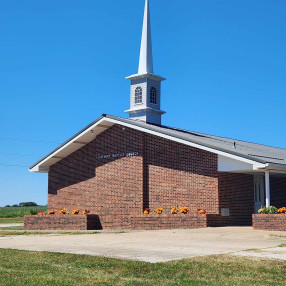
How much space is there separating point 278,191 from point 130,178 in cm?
761

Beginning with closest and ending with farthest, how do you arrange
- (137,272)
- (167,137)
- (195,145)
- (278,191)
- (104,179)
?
1. (137,272)
2. (195,145)
3. (167,137)
4. (278,191)
5. (104,179)

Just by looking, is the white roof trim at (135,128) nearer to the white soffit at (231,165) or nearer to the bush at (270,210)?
the white soffit at (231,165)

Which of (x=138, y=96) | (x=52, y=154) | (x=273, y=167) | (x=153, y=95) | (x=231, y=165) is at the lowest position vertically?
(x=273, y=167)

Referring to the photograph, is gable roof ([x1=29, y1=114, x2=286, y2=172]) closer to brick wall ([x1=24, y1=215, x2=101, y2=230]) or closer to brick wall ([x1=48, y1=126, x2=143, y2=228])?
Answer: brick wall ([x1=48, y1=126, x2=143, y2=228])

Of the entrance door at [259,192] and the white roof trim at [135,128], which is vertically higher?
the white roof trim at [135,128]

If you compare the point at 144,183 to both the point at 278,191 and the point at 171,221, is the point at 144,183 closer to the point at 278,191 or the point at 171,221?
the point at 171,221

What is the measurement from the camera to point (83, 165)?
2652cm

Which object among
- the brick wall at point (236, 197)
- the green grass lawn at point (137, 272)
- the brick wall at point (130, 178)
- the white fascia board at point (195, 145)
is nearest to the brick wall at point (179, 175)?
the brick wall at point (130, 178)

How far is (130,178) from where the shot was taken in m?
23.7


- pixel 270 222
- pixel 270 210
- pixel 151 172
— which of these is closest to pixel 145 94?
pixel 151 172

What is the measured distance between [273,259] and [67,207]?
19.5 m

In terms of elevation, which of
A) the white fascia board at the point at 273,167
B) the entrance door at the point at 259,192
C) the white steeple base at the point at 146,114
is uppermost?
the white steeple base at the point at 146,114

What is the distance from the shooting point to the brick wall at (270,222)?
16.8 metres

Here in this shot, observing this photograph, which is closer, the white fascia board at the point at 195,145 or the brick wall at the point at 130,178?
the white fascia board at the point at 195,145
